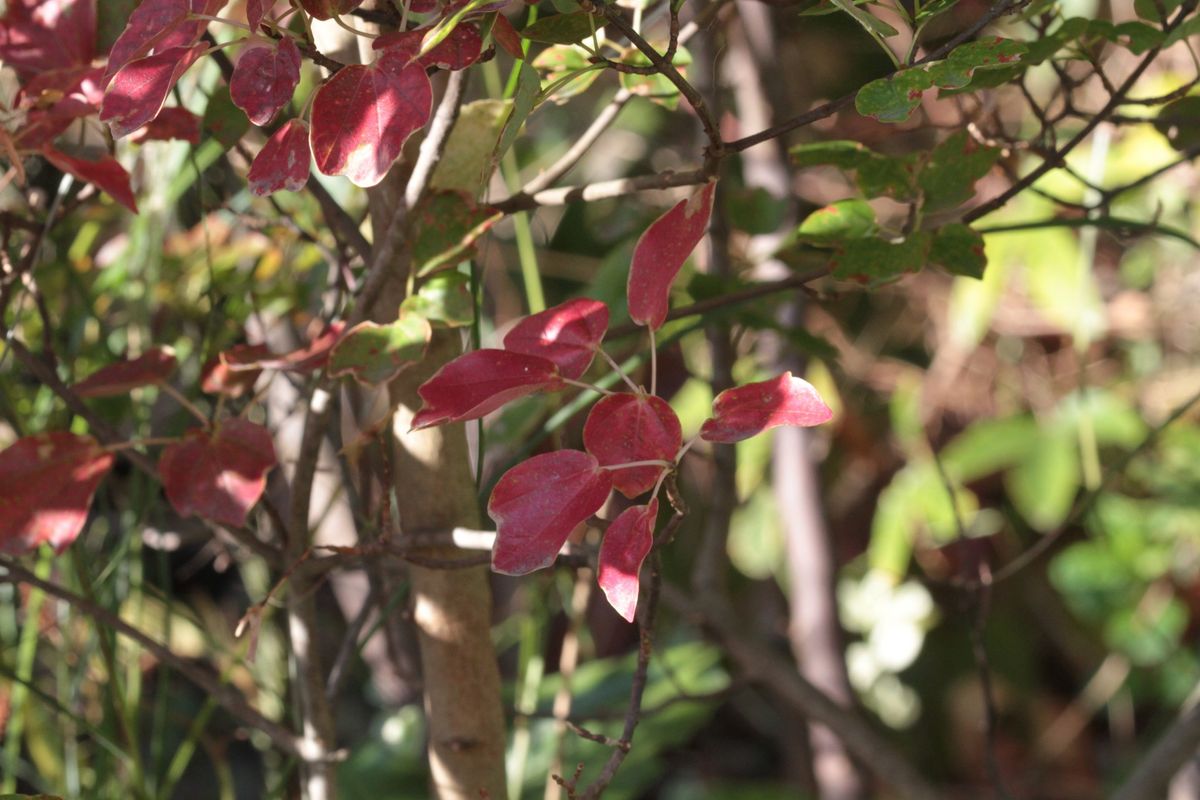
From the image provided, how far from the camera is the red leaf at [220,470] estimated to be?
44 cm

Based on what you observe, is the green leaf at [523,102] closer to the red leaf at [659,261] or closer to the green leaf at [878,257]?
the red leaf at [659,261]

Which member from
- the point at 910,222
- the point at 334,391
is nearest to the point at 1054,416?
the point at 910,222

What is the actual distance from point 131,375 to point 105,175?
0.29ft

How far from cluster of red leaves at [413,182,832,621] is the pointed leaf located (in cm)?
4

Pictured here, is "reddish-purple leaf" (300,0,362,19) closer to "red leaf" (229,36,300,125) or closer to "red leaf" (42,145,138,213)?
"red leaf" (229,36,300,125)

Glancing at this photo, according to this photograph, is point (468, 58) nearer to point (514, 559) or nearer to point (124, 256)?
point (514, 559)

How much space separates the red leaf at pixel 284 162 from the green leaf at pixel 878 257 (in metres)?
0.21

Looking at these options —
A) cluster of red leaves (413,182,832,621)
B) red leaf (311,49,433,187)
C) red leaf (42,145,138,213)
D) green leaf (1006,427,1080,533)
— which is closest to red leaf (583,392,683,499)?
cluster of red leaves (413,182,832,621)

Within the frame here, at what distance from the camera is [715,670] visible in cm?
133

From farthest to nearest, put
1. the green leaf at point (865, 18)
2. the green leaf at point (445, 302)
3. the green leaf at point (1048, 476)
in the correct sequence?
the green leaf at point (1048, 476)
the green leaf at point (445, 302)
the green leaf at point (865, 18)

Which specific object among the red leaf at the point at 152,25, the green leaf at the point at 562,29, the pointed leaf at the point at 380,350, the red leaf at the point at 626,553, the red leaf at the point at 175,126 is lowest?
the red leaf at the point at 626,553

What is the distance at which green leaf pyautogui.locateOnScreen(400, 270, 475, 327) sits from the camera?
41cm

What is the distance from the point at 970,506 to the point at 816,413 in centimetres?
147

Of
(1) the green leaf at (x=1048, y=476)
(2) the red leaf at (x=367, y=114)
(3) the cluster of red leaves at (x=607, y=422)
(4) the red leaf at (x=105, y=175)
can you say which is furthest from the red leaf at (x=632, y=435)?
(1) the green leaf at (x=1048, y=476)
